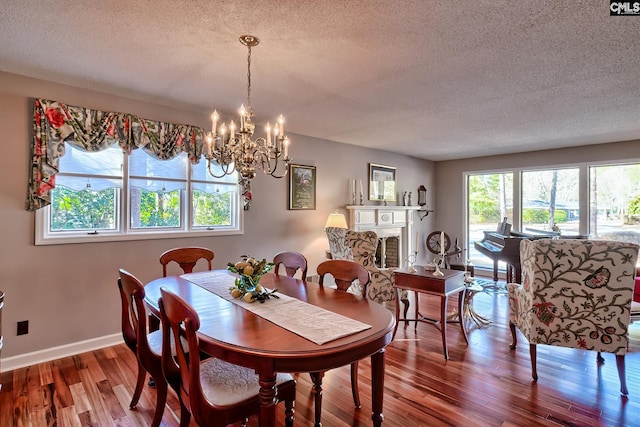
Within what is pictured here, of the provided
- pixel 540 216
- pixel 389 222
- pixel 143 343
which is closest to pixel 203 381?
pixel 143 343

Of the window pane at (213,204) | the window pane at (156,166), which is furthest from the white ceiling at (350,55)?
the window pane at (213,204)

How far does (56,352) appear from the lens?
114 inches

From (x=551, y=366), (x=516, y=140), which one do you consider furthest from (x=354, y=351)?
(x=516, y=140)

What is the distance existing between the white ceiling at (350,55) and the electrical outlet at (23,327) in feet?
6.81

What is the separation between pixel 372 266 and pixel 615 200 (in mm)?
4517

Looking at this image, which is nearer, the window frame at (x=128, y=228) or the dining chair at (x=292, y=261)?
the dining chair at (x=292, y=261)

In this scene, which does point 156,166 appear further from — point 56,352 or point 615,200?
point 615,200

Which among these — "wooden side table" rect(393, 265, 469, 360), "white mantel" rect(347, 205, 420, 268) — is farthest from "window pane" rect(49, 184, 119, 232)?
"white mantel" rect(347, 205, 420, 268)

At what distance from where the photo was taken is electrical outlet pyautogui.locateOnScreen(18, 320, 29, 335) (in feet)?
8.96

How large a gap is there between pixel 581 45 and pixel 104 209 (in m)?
4.14

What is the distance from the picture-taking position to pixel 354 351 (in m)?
1.41

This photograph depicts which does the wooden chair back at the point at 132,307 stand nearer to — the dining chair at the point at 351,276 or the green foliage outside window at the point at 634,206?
the dining chair at the point at 351,276

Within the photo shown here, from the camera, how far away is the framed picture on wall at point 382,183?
583cm

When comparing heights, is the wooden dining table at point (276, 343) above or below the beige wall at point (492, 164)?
below
